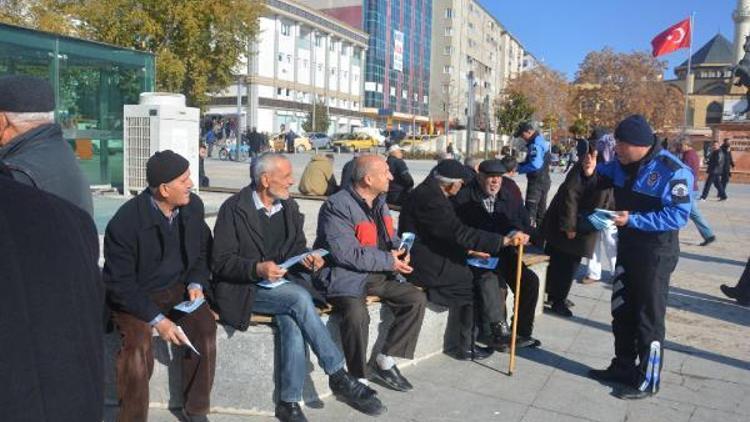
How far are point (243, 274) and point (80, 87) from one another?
10793 millimetres

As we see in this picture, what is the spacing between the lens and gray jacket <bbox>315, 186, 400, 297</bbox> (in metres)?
4.38

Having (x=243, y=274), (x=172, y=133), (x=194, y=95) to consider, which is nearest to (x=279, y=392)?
(x=243, y=274)

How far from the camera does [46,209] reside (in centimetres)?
130

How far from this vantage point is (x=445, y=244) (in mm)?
5012

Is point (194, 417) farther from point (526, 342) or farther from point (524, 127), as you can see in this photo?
point (524, 127)

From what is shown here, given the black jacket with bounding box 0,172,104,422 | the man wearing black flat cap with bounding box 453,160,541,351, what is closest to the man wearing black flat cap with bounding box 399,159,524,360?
the man wearing black flat cap with bounding box 453,160,541,351

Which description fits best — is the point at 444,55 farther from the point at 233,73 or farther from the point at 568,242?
the point at 568,242

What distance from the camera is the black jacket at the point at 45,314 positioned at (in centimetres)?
119

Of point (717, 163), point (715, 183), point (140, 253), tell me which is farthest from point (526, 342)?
point (715, 183)

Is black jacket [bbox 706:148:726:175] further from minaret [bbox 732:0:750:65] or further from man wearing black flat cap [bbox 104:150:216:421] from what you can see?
minaret [bbox 732:0:750:65]

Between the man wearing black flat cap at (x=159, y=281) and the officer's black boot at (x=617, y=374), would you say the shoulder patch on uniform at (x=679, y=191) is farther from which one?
the man wearing black flat cap at (x=159, y=281)

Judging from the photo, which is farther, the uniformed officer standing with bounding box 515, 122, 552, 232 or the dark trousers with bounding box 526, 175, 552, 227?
the dark trousers with bounding box 526, 175, 552, 227

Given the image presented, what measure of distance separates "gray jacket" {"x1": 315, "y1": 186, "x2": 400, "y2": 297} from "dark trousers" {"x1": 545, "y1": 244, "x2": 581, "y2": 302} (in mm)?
2583

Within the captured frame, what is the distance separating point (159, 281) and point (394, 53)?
9948 cm
